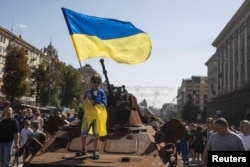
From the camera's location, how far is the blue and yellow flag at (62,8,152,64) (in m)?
8.70

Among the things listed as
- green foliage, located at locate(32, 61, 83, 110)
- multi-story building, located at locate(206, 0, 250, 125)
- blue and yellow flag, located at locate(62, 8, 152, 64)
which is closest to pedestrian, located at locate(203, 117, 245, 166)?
blue and yellow flag, located at locate(62, 8, 152, 64)

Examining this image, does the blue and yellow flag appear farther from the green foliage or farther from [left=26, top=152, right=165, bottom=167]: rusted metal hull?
the green foliage

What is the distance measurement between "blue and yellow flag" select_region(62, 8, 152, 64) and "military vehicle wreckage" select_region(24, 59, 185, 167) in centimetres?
72

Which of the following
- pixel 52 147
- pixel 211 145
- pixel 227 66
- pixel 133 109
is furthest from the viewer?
pixel 227 66

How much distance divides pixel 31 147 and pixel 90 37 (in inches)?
104

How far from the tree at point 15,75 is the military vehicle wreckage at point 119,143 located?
156 feet

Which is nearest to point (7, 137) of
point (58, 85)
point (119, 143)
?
point (119, 143)

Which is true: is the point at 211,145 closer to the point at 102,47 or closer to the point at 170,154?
the point at 170,154

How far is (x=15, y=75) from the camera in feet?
182

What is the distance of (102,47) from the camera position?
9000 millimetres

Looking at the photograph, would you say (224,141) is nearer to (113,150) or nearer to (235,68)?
(113,150)

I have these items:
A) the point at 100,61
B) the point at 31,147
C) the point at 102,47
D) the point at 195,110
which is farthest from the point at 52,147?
the point at 195,110

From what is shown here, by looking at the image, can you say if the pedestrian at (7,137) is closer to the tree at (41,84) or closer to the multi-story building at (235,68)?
the multi-story building at (235,68)

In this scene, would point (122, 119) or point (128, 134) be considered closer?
point (128, 134)
